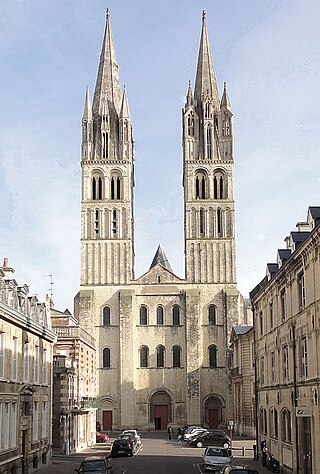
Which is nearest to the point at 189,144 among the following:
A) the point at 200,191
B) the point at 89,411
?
the point at 200,191

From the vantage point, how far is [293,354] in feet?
101

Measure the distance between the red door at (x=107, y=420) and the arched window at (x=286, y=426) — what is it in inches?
1825

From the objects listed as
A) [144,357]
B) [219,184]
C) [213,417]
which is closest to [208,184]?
[219,184]

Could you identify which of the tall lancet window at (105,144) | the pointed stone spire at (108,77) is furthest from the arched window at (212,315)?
the pointed stone spire at (108,77)

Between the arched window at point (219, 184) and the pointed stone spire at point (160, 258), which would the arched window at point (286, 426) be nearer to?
the arched window at point (219, 184)

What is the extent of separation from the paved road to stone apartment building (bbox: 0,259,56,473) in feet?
4.98

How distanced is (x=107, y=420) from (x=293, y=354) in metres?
50.5

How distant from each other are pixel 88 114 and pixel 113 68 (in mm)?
8268

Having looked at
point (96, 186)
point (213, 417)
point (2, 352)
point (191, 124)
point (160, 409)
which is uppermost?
point (191, 124)

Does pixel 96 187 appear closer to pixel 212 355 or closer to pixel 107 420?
pixel 212 355

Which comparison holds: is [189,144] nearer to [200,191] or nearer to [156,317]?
[200,191]

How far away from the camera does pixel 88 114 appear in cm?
8475

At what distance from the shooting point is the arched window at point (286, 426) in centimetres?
3194

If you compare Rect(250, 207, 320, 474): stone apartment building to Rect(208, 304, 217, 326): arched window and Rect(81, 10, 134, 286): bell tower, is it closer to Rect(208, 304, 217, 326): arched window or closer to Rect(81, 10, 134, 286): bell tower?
Rect(208, 304, 217, 326): arched window
